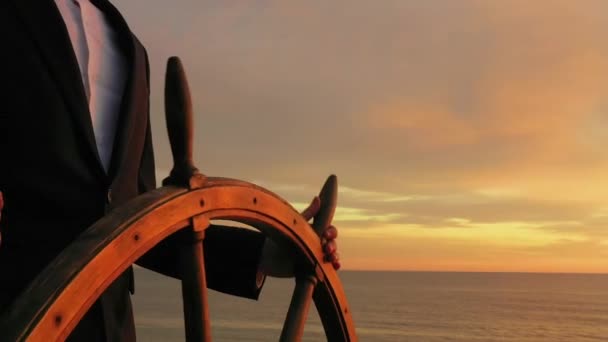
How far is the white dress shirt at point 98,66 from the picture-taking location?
2.52 meters

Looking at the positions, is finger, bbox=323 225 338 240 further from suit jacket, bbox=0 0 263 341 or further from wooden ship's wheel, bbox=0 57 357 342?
suit jacket, bbox=0 0 263 341

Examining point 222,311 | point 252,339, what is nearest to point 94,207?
point 252,339

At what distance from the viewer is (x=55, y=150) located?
230 centimetres

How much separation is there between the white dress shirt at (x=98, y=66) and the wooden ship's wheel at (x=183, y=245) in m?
0.37

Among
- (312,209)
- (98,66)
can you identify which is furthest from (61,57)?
(312,209)

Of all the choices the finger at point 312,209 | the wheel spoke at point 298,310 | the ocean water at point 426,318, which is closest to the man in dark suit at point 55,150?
the wheel spoke at point 298,310

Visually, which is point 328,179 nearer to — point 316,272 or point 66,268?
point 316,272

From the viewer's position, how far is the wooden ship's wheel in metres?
1.81

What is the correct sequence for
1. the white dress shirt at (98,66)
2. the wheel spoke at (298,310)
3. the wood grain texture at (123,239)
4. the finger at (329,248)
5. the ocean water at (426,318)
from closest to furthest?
1. the wood grain texture at (123,239)
2. the white dress shirt at (98,66)
3. the wheel spoke at (298,310)
4. the finger at (329,248)
5. the ocean water at (426,318)

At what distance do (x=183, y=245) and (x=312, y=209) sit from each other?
0.80 meters

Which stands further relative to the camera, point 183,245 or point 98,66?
point 98,66

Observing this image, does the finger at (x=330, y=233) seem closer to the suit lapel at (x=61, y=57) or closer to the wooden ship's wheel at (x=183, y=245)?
the wooden ship's wheel at (x=183, y=245)

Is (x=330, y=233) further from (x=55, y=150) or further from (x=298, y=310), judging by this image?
(x=55, y=150)

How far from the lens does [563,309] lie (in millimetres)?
107500
